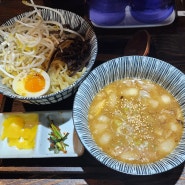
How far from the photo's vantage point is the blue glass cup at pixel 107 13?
2.23 metres

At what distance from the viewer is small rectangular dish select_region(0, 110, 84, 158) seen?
1702 mm

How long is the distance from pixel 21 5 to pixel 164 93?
50.0 inches

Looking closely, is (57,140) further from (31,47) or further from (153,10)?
(153,10)

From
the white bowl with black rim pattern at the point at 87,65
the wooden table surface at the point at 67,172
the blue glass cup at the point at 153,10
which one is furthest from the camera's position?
the blue glass cup at the point at 153,10

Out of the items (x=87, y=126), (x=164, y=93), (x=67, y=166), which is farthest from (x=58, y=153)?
(x=164, y=93)

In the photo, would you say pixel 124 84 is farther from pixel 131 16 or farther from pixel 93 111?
pixel 131 16

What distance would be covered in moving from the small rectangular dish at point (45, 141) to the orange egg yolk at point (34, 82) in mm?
145

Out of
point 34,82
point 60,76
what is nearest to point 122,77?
point 60,76

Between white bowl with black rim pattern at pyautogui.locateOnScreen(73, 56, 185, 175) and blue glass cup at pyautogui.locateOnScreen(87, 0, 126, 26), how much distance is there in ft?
1.96

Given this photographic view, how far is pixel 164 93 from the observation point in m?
1.73

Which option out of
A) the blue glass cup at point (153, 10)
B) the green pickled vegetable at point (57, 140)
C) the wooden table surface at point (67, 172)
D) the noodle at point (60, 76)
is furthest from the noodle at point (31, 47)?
the blue glass cup at point (153, 10)

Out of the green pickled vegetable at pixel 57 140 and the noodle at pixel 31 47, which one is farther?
the noodle at pixel 31 47

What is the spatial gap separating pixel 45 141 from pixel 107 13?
0.99 m

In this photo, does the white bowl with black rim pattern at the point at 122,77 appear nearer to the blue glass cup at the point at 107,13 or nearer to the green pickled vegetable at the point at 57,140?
the green pickled vegetable at the point at 57,140
